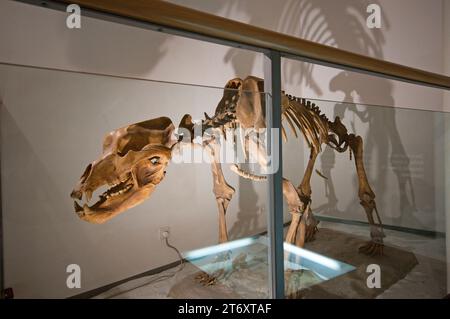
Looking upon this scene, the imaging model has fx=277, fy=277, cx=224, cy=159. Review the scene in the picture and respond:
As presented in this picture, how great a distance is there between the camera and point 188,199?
1.98ft

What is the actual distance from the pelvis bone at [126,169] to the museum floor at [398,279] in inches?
6.5

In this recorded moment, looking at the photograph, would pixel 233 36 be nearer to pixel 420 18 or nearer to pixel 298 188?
pixel 298 188

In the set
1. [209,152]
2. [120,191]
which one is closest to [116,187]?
[120,191]

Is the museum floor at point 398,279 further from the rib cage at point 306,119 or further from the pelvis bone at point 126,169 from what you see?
the rib cage at point 306,119

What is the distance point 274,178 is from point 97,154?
39 cm

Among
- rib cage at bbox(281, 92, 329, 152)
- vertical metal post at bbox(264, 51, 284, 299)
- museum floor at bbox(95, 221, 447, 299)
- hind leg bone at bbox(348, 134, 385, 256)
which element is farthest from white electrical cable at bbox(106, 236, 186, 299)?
hind leg bone at bbox(348, 134, 385, 256)

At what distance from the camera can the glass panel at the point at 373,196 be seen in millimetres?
908

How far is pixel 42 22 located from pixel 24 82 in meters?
1.29

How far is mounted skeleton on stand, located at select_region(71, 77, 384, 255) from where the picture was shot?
53 centimetres

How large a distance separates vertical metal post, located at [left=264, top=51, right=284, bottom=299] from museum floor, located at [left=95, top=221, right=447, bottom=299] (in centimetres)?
15

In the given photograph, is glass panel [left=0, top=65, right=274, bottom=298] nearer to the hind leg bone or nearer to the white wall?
the white wall

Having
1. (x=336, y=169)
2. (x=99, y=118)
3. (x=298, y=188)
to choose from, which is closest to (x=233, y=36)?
(x=99, y=118)

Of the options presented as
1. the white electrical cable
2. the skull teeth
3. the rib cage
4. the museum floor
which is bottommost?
the museum floor

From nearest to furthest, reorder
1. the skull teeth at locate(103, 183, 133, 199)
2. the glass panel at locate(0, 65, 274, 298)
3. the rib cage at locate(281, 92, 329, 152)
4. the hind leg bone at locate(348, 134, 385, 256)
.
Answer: the glass panel at locate(0, 65, 274, 298) < the skull teeth at locate(103, 183, 133, 199) < the rib cage at locate(281, 92, 329, 152) < the hind leg bone at locate(348, 134, 385, 256)
